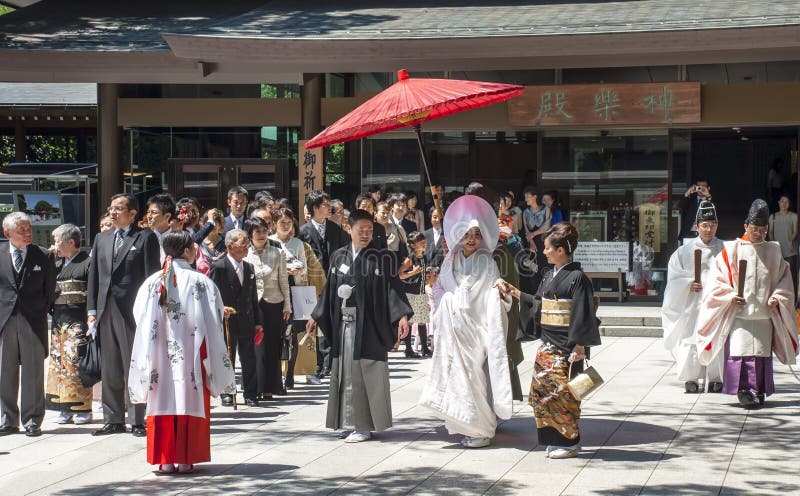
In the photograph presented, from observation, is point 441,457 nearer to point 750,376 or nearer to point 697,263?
point 750,376

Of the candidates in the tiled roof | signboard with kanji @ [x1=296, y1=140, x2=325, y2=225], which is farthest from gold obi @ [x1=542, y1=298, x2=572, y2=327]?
signboard with kanji @ [x1=296, y1=140, x2=325, y2=225]

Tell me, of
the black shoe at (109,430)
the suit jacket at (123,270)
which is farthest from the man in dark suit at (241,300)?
the black shoe at (109,430)

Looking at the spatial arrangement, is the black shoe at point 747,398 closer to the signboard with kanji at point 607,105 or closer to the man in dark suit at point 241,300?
the man in dark suit at point 241,300

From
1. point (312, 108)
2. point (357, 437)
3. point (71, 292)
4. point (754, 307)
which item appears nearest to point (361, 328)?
point (357, 437)

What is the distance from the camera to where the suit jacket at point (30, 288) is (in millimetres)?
8398

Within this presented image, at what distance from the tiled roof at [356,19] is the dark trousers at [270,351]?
572cm

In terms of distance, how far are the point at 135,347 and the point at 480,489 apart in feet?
7.88

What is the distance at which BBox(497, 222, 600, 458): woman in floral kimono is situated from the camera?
731cm

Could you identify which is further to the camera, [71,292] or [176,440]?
[71,292]

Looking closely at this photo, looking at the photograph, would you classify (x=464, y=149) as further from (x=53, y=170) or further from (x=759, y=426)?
(x=759, y=426)

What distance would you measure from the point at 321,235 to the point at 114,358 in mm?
3362

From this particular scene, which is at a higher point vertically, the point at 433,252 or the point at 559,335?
the point at 433,252

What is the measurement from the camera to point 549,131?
16.7 meters

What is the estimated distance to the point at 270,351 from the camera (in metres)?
9.79
